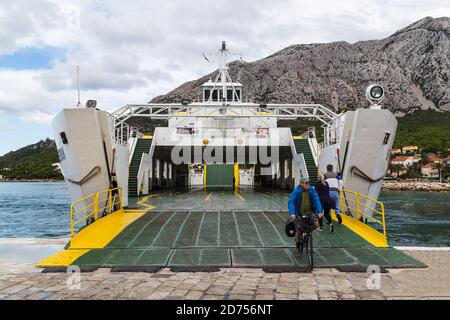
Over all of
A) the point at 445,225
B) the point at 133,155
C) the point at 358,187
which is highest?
the point at 133,155

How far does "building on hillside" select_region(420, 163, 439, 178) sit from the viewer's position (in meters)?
122

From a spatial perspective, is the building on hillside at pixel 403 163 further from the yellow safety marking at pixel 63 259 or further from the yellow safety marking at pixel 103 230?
the yellow safety marking at pixel 63 259

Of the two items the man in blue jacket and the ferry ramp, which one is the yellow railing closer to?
the ferry ramp

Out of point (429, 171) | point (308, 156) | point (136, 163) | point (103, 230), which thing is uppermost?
point (308, 156)

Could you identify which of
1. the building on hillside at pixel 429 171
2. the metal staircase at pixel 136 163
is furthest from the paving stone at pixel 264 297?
the building on hillside at pixel 429 171

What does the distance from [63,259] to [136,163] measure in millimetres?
12025

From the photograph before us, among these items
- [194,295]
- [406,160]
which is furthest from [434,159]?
[194,295]

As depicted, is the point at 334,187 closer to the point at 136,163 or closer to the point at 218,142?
the point at 218,142

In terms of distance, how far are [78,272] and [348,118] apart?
9340 mm

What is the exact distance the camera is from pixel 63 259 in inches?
300

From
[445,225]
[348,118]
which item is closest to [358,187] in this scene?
[348,118]

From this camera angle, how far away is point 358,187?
12.9 metres
